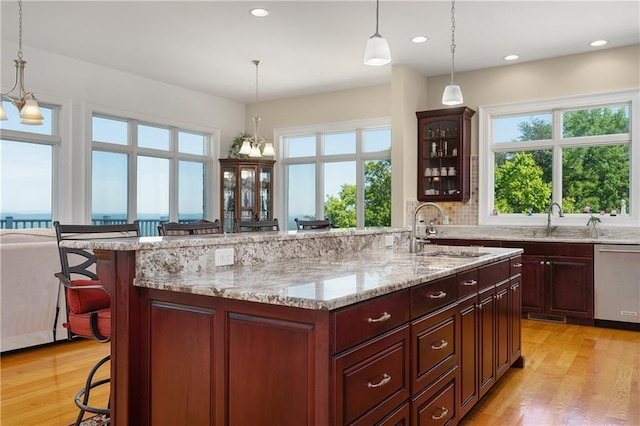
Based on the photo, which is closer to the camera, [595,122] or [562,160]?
[595,122]

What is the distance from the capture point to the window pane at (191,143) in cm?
777

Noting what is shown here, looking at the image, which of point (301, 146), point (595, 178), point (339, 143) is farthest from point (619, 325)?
point (301, 146)

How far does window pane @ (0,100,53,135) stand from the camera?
227 inches

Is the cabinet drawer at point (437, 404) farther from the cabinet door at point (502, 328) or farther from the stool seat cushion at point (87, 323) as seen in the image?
the stool seat cushion at point (87, 323)

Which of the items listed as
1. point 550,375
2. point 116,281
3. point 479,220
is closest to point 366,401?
point 116,281

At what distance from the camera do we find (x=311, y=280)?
77.0 inches

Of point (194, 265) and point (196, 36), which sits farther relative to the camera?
point (196, 36)

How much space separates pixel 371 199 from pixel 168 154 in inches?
130

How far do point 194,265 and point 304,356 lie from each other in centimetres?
84

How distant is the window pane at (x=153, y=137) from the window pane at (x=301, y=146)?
6.75 feet

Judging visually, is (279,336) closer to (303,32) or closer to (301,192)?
(303,32)

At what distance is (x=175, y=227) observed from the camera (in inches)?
114

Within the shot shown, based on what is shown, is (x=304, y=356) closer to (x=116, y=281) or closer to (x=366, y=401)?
(x=366, y=401)

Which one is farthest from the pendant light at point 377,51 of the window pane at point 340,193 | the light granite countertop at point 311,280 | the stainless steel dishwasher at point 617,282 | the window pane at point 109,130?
the window pane at point 109,130
